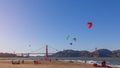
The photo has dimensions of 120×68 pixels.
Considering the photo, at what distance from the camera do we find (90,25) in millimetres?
26797

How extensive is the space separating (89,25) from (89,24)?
11cm

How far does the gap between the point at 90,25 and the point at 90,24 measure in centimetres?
12

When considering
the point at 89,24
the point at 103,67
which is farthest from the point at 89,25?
the point at 103,67

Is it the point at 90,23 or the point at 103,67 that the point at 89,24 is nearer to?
the point at 90,23

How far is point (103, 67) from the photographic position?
3581 centimetres

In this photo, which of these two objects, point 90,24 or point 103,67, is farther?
point 103,67

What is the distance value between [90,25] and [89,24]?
19 cm

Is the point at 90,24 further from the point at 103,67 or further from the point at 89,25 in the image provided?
the point at 103,67

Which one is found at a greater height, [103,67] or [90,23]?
[90,23]

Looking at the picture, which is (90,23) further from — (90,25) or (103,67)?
(103,67)

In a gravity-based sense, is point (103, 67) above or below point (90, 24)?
below

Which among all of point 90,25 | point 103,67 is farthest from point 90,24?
point 103,67

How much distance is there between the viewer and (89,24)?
26.7 meters

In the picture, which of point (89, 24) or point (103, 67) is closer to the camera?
point (89, 24)
